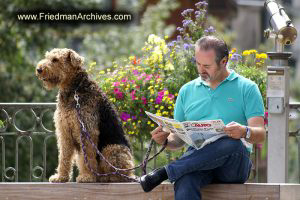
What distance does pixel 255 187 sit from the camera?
4977 millimetres

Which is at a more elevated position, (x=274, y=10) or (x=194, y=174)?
(x=274, y=10)

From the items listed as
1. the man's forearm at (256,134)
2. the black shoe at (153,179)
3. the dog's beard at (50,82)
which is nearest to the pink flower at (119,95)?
the dog's beard at (50,82)

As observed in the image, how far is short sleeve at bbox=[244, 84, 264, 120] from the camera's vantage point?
15.1 ft

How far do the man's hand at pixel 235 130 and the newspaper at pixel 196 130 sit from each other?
4 cm

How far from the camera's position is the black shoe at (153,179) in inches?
187

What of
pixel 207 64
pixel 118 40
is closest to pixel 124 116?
pixel 207 64

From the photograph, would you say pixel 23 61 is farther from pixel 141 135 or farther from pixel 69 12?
pixel 141 135

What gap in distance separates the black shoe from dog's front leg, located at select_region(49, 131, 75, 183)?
27.3 inches

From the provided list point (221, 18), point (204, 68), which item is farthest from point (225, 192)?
point (221, 18)

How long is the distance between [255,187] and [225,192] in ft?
0.85

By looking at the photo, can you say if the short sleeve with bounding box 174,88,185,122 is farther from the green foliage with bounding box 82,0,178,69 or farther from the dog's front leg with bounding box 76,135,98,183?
the green foliage with bounding box 82,0,178,69

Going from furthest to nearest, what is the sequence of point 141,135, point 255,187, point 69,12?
point 69,12 < point 141,135 < point 255,187

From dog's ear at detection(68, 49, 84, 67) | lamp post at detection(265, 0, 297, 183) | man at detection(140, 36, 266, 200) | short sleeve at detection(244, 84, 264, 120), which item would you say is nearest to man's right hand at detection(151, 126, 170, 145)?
man at detection(140, 36, 266, 200)

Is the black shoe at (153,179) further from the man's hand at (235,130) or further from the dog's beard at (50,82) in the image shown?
the dog's beard at (50,82)
